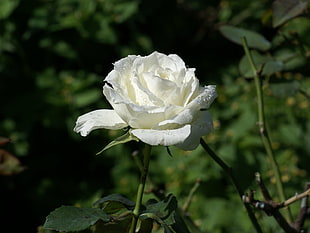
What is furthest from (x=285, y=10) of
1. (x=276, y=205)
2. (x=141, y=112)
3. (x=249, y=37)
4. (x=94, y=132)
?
(x=94, y=132)

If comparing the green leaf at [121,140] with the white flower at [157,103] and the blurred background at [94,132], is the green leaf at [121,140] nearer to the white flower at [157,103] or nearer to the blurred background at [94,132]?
the white flower at [157,103]

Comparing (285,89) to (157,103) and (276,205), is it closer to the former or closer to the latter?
(276,205)

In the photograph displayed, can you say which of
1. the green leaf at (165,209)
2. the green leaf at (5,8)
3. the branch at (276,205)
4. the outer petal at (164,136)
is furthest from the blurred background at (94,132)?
the outer petal at (164,136)

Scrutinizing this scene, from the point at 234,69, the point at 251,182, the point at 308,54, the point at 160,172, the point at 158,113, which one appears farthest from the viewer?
the point at 234,69

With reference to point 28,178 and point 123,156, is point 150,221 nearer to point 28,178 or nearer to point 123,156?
point 123,156

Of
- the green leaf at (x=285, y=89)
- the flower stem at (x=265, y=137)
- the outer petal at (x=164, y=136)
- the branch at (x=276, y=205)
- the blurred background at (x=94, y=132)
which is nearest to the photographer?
the outer petal at (x=164, y=136)

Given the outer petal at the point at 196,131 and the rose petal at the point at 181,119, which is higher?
the rose petal at the point at 181,119

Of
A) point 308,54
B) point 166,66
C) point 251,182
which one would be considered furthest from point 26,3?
point 166,66
